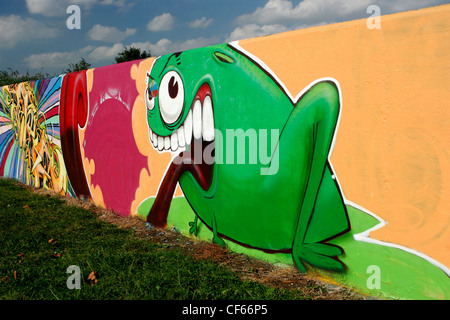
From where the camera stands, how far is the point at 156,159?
500 centimetres

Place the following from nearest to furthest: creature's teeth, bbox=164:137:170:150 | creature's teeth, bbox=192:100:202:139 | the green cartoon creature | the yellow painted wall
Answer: the yellow painted wall < the green cartoon creature < creature's teeth, bbox=192:100:202:139 < creature's teeth, bbox=164:137:170:150

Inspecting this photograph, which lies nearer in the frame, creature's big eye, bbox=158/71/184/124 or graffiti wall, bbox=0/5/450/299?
graffiti wall, bbox=0/5/450/299

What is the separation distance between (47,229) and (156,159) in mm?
1792

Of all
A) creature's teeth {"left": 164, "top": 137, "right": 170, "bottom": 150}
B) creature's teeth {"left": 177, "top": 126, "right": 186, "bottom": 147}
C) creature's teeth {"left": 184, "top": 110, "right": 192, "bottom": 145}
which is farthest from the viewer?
creature's teeth {"left": 164, "top": 137, "right": 170, "bottom": 150}

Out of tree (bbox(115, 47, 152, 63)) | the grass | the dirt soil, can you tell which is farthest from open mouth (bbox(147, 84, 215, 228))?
tree (bbox(115, 47, 152, 63))

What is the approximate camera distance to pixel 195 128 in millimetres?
4352

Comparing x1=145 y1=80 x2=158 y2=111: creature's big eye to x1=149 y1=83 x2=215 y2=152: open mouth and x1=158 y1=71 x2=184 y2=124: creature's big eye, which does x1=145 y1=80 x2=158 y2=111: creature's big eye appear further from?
x1=149 y1=83 x2=215 y2=152: open mouth

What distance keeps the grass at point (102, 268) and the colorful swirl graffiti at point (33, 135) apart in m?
2.27

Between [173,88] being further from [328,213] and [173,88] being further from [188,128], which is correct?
[328,213]

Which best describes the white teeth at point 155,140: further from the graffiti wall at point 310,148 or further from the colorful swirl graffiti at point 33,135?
the colorful swirl graffiti at point 33,135

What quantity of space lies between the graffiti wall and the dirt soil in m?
0.09

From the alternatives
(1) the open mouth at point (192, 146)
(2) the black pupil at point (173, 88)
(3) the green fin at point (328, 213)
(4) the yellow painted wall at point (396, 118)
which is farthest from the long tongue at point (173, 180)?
(4) the yellow painted wall at point (396, 118)

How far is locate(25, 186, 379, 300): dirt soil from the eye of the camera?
121 inches
